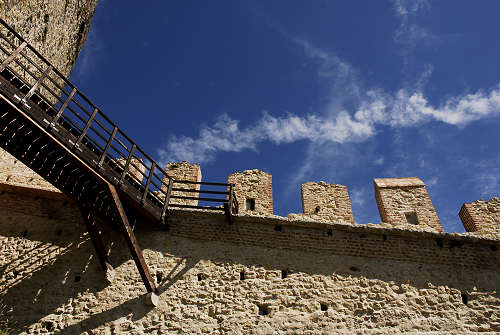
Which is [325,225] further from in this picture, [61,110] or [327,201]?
[61,110]

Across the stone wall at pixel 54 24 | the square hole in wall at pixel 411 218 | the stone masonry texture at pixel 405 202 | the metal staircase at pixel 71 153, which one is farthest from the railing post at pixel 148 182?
the square hole in wall at pixel 411 218

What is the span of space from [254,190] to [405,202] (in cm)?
431

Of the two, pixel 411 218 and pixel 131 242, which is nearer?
pixel 131 242

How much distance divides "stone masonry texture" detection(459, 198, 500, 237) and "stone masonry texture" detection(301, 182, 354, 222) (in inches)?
123

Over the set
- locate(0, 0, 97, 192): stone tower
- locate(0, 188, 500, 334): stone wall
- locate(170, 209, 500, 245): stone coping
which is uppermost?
locate(0, 0, 97, 192): stone tower

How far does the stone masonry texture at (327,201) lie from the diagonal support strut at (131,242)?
15.6 feet

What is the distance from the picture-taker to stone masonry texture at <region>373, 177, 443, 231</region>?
1067 cm

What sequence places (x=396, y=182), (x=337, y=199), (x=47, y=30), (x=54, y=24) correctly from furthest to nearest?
(x=54, y=24), (x=47, y=30), (x=396, y=182), (x=337, y=199)

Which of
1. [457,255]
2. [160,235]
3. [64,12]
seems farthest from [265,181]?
[64,12]

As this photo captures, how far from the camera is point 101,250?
8.54 meters

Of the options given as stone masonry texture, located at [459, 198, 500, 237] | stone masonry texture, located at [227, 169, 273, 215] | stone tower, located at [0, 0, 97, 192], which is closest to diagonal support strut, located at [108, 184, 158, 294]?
stone tower, located at [0, 0, 97, 192]

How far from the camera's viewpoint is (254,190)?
11.4m

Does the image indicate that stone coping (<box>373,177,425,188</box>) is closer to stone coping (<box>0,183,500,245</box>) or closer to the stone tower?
stone coping (<box>0,183,500,245</box>)

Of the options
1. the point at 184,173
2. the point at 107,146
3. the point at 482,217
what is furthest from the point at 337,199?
the point at 107,146
